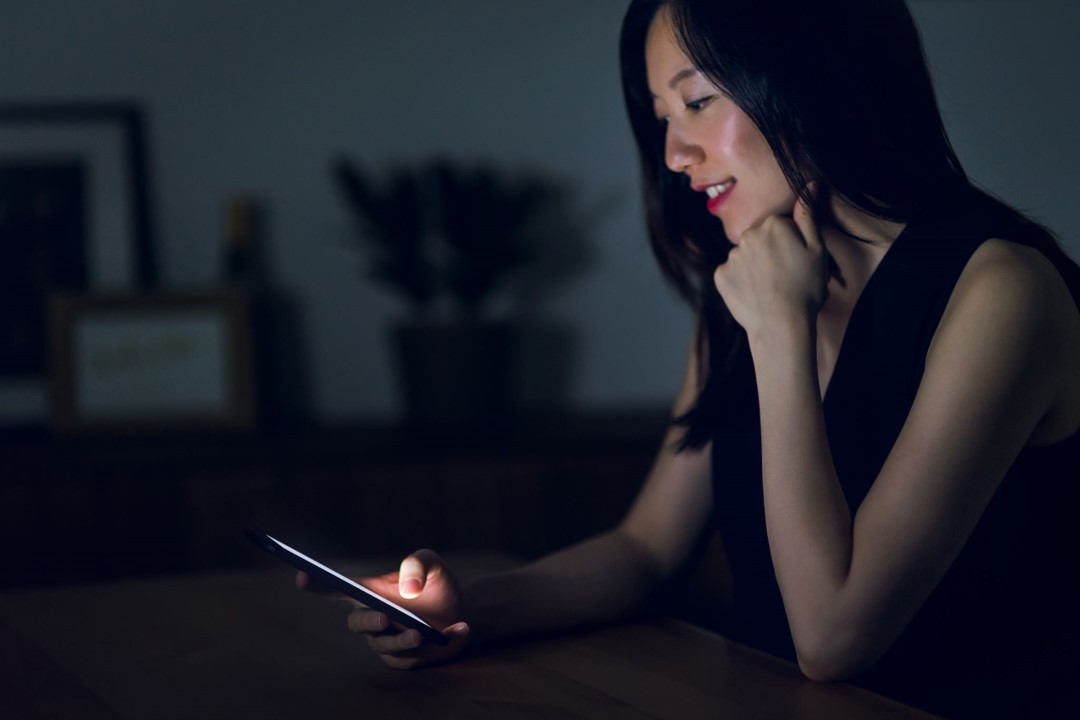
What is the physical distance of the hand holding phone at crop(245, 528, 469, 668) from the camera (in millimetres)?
862

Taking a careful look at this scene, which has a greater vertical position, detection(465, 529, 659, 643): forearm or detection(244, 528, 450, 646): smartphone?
detection(244, 528, 450, 646): smartphone

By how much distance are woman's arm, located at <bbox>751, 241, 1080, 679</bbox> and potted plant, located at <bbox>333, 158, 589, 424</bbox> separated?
128 centimetres

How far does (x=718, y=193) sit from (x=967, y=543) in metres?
0.46

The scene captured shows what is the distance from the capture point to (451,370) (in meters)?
2.25

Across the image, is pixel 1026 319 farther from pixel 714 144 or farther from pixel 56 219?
pixel 56 219

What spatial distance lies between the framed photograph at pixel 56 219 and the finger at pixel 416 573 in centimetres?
155

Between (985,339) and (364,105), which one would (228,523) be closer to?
(364,105)

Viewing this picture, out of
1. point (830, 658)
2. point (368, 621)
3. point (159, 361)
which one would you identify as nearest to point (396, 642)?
point (368, 621)

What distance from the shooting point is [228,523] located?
6.57 feet

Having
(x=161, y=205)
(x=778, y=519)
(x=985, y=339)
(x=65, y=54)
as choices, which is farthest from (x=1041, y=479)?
(x=65, y=54)

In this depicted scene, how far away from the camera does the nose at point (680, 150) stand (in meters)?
1.23

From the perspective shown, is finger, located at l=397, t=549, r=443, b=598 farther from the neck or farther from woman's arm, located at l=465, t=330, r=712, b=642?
the neck

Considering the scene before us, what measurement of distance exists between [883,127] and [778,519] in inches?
17.6

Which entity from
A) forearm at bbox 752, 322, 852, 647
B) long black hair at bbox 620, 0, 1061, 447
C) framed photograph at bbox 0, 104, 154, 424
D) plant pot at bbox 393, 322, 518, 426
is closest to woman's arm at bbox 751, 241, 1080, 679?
forearm at bbox 752, 322, 852, 647
